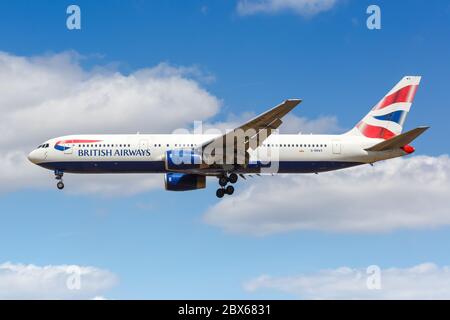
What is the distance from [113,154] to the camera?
51.8 meters

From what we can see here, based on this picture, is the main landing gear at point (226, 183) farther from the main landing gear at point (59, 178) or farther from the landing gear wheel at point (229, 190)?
the main landing gear at point (59, 178)

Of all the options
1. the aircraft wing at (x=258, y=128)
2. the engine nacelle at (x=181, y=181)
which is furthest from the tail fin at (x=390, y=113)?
the engine nacelle at (x=181, y=181)

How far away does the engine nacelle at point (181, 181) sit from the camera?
53250 mm

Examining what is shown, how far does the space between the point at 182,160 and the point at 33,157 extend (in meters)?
11.7

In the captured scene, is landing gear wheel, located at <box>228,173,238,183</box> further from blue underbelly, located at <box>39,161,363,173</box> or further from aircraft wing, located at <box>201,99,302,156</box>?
aircraft wing, located at <box>201,99,302,156</box>

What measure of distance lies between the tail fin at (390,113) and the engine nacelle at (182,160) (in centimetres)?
1339

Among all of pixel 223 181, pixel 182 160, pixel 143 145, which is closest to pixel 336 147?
pixel 223 181

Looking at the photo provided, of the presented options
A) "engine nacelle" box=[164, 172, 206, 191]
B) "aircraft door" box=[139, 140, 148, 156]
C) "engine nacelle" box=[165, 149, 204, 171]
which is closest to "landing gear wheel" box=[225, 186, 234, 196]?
"engine nacelle" box=[164, 172, 206, 191]

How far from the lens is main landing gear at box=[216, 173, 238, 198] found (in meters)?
52.4

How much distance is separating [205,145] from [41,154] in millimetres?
12415

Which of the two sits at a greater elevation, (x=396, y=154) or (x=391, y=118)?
(x=391, y=118)
